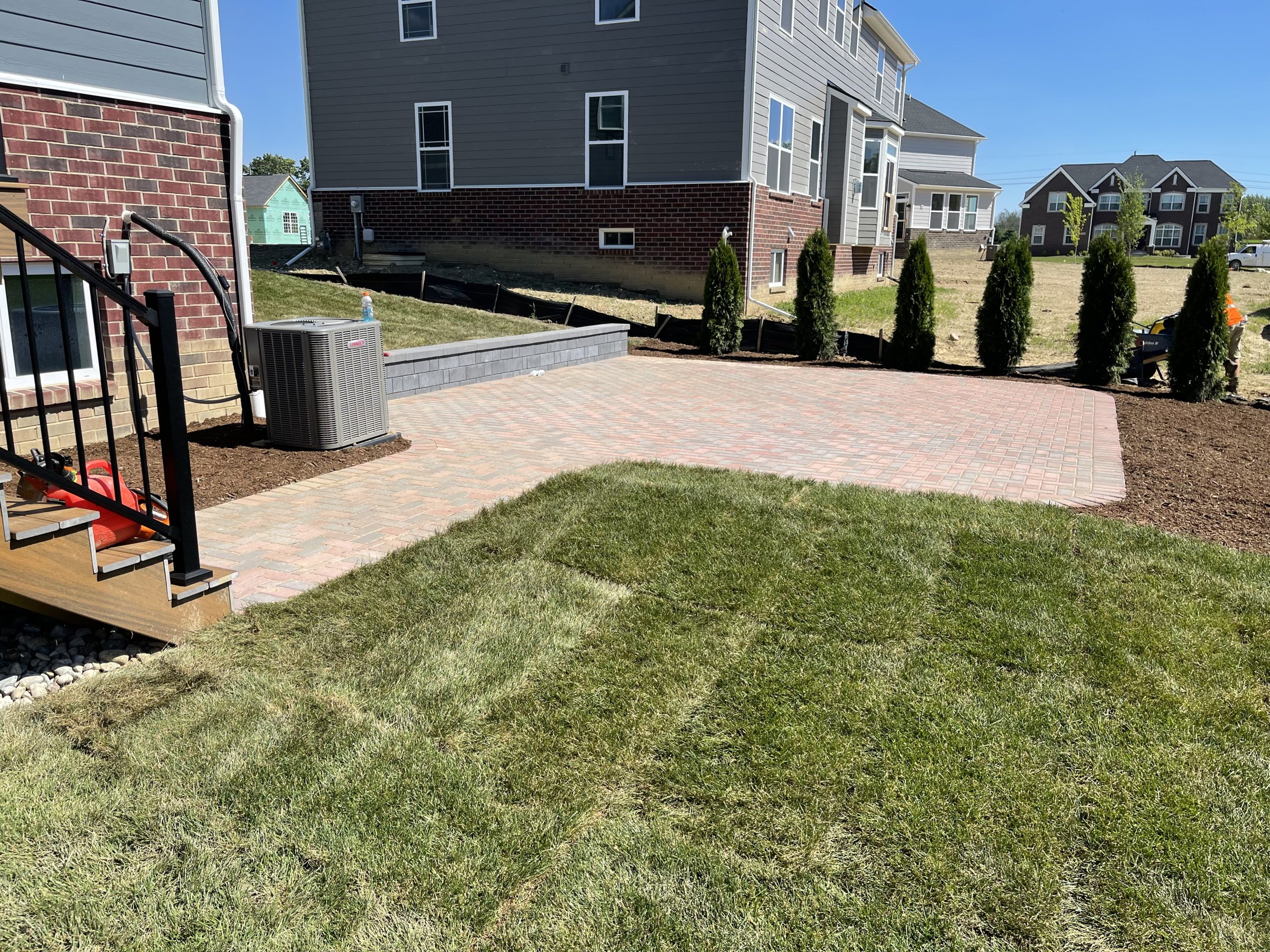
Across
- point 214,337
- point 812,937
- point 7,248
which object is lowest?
point 812,937

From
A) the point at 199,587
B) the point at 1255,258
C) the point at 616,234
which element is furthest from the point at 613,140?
the point at 1255,258

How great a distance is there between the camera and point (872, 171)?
25.5 metres

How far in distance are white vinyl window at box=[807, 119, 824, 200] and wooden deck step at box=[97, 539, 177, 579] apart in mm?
20588

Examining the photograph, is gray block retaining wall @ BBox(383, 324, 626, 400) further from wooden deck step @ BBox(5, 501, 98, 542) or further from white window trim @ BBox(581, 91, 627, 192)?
white window trim @ BBox(581, 91, 627, 192)

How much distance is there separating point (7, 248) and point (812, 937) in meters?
6.32

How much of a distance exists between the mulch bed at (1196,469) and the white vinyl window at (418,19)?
16177mm

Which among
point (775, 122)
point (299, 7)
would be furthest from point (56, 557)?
point (299, 7)

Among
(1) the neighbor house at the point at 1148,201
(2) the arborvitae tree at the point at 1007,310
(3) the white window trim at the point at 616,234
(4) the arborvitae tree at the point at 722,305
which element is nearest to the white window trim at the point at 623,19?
Answer: (3) the white window trim at the point at 616,234

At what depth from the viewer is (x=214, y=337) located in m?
7.77

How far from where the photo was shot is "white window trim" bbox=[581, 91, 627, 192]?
19.0 m

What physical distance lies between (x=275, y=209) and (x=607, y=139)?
45.7 meters

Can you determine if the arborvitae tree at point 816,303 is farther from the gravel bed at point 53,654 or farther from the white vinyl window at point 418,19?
the gravel bed at point 53,654

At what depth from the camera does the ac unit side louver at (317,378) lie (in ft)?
22.2

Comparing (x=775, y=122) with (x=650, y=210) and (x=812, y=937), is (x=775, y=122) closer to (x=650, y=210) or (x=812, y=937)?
(x=650, y=210)
